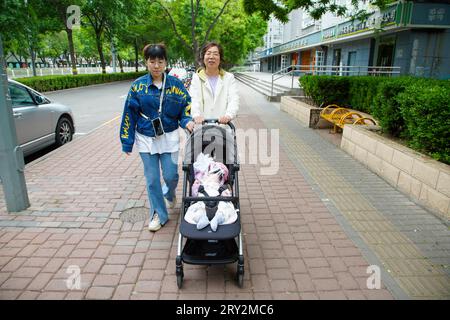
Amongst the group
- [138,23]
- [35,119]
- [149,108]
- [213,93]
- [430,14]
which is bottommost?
[35,119]

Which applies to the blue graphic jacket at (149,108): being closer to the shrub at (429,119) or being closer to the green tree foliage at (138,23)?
the shrub at (429,119)

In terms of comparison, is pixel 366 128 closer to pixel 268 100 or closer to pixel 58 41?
pixel 268 100

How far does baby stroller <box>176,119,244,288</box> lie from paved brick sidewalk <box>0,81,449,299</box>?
0.87ft

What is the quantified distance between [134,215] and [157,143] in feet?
3.91

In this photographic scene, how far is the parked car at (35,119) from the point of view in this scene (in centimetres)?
658

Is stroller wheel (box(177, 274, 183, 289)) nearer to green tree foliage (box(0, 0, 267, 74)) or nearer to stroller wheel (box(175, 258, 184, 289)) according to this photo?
stroller wheel (box(175, 258, 184, 289))

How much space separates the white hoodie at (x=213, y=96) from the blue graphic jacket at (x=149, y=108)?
0.13 m

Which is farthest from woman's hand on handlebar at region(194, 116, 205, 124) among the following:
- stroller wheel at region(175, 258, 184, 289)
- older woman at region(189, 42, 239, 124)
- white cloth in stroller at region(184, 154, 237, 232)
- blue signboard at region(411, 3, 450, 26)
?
blue signboard at region(411, 3, 450, 26)

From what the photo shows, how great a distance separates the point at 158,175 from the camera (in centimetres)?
380

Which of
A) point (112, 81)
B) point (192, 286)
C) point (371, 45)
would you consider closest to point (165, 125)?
point (192, 286)

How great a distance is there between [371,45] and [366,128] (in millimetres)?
17582

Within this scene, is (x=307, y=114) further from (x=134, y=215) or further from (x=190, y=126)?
(x=190, y=126)

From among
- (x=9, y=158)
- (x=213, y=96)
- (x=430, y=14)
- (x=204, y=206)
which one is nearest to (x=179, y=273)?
(x=204, y=206)

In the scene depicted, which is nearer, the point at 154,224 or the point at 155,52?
the point at 155,52
